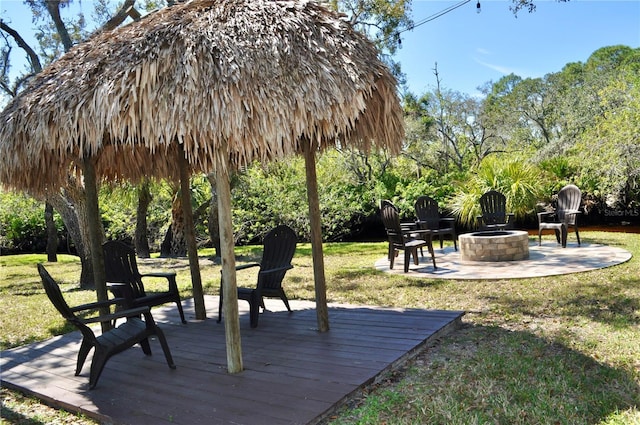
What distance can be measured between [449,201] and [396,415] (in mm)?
12366

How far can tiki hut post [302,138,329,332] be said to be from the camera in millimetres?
4656

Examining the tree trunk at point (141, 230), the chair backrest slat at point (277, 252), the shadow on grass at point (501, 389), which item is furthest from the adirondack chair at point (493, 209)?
the tree trunk at point (141, 230)

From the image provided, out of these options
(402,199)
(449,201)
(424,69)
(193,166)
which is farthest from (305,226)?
(424,69)

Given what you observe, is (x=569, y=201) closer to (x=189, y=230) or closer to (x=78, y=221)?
(x=189, y=230)

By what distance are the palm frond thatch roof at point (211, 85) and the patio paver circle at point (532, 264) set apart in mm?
3980

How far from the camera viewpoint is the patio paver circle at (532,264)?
293 inches

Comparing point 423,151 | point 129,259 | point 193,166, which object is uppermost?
point 423,151

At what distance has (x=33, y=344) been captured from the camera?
5156 millimetres

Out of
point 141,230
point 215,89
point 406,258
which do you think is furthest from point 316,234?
point 141,230

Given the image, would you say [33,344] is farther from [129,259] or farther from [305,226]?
[305,226]

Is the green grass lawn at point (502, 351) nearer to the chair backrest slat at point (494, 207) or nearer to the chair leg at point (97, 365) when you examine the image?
the chair leg at point (97, 365)

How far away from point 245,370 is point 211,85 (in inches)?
82.7

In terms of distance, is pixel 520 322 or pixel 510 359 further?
pixel 520 322

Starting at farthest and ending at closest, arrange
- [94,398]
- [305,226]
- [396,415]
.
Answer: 1. [305,226]
2. [94,398]
3. [396,415]
